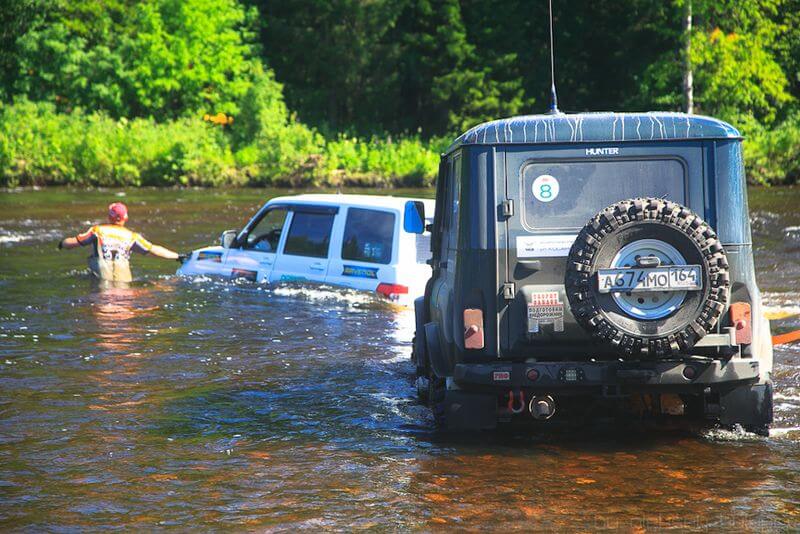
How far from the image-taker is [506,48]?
67125 mm

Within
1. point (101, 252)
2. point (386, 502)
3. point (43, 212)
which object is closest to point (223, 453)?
point (386, 502)

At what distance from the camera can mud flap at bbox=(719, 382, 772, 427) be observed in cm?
804

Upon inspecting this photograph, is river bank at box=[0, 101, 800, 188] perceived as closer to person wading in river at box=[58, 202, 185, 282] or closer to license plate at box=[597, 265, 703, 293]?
person wading in river at box=[58, 202, 185, 282]

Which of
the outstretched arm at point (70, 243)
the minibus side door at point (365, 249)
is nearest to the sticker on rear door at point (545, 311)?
the minibus side door at point (365, 249)

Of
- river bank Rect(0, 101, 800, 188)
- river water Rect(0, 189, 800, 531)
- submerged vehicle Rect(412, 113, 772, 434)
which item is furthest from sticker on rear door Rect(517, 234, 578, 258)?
river bank Rect(0, 101, 800, 188)

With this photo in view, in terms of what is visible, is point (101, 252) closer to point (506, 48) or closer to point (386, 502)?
point (386, 502)

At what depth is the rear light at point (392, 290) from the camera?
1429 cm

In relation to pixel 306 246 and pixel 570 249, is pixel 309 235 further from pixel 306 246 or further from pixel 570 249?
pixel 570 249

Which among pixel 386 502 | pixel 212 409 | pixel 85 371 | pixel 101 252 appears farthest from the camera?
pixel 101 252

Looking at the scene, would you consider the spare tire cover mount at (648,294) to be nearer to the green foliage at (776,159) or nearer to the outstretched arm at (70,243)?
the outstretched arm at (70,243)

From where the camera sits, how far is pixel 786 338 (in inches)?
481

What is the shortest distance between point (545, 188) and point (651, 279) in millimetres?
964

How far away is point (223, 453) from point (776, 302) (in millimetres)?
9744

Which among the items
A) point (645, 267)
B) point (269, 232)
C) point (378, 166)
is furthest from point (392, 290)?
point (378, 166)
